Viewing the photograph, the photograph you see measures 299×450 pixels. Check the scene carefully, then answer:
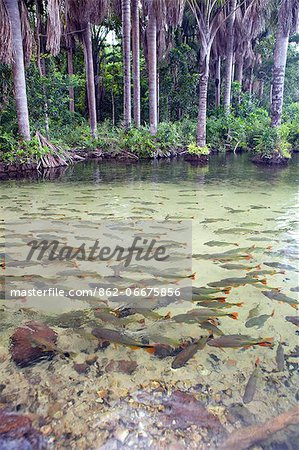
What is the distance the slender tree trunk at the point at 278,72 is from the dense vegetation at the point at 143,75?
1.6 inches

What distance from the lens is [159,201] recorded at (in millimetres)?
7559

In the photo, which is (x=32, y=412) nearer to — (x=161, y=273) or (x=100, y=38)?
(x=161, y=273)

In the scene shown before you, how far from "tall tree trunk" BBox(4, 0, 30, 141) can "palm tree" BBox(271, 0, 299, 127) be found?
9.62 m

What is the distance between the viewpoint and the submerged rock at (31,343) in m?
2.45

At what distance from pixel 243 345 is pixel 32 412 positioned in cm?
Answer: 148

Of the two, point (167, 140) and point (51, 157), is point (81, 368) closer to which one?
point (51, 157)

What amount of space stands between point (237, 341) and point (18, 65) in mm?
11680

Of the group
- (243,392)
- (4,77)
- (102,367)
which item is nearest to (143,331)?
(102,367)

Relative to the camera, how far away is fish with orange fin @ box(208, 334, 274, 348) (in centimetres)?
246

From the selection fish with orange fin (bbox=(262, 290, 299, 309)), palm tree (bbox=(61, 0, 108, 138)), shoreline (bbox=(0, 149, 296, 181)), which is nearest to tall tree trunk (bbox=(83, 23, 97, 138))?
palm tree (bbox=(61, 0, 108, 138))

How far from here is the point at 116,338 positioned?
8.32ft

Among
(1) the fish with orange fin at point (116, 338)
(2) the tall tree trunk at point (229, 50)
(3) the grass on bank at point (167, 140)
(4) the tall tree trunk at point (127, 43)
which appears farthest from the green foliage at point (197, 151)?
(1) the fish with orange fin at point (116, 338)

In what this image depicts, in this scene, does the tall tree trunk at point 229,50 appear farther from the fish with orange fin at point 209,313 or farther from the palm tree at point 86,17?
the fish with orange fin at point 209,313

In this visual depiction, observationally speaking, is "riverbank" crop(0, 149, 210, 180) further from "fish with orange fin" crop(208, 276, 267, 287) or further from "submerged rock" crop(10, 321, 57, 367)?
"submerged rock" crop(10, 321, 57, 367)
